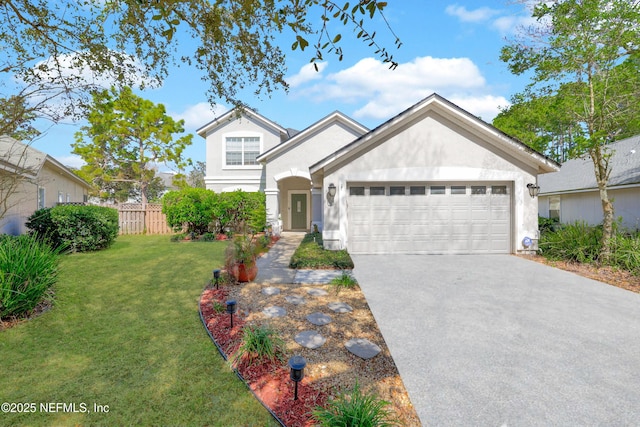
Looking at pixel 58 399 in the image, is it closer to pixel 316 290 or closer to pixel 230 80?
pixel 316 290

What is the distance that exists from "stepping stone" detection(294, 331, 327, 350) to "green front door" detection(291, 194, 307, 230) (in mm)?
14828

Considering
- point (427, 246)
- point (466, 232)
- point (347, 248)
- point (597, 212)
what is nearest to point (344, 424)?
point (347, 248)

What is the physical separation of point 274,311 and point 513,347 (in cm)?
359

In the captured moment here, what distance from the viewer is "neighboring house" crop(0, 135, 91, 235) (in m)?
10.3

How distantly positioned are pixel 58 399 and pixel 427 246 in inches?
393

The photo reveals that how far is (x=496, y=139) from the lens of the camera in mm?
10016

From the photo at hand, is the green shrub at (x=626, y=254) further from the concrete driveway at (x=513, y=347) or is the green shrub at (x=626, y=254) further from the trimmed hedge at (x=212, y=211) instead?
the trimmed hedge at (x=212, y=211)

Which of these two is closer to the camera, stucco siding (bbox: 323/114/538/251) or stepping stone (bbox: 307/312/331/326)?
stepping stone (bbox: 307/312/331/326)

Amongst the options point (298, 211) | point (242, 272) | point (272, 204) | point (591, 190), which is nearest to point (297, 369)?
point (242, 272)

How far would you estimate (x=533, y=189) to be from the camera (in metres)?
10.1

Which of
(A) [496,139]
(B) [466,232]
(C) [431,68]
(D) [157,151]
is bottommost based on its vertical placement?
(B) [466,232]

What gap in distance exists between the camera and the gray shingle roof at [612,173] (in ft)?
41.5

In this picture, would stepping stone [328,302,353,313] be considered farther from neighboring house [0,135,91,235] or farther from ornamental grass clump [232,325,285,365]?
neighboring house [0,135,91,235]

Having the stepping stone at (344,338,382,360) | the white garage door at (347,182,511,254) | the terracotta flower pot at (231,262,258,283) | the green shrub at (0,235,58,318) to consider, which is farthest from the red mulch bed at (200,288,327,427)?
the white garage door at (347,182,511,254)
